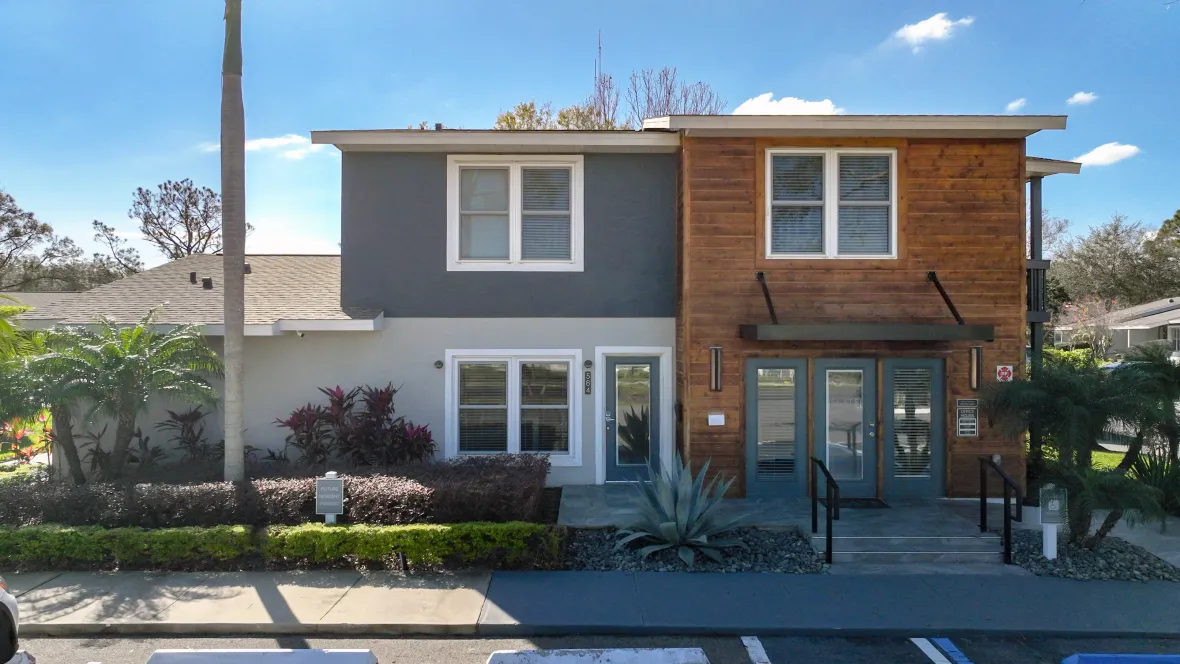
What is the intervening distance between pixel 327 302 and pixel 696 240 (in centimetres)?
560

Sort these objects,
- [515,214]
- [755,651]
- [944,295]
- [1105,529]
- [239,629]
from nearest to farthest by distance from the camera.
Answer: [755,651] → [239,629] → [1105,529] → [944,295] → [515,214]

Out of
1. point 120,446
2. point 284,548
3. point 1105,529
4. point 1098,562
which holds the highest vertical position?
point 120,446

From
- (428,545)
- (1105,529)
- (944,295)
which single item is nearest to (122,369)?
(428,545)

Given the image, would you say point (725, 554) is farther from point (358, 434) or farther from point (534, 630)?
point (358, 434)

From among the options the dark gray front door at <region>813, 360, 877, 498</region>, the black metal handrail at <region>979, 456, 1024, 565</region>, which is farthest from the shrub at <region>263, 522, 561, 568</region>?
the black metal handrail at <region>979, 456, 1024, 565</region>

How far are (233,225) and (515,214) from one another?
3748mm

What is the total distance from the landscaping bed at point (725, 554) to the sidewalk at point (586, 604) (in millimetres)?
189

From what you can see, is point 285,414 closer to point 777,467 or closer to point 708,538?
point 708,538

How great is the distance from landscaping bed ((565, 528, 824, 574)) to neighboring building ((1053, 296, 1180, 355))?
35.7 m

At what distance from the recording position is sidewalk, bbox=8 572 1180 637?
575 cm

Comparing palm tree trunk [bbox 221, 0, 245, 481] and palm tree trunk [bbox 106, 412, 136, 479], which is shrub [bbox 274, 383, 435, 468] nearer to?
palm tree trunk [bbox 221, 0, 245, 481]

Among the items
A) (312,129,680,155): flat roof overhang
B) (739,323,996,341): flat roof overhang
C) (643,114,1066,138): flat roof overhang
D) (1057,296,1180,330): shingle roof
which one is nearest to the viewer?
(739,323,996,341): flat roof overhang

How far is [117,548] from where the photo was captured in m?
7.01

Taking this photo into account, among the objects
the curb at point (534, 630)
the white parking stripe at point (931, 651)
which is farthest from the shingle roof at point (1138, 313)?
the white parking stripe at point (931, 651)
